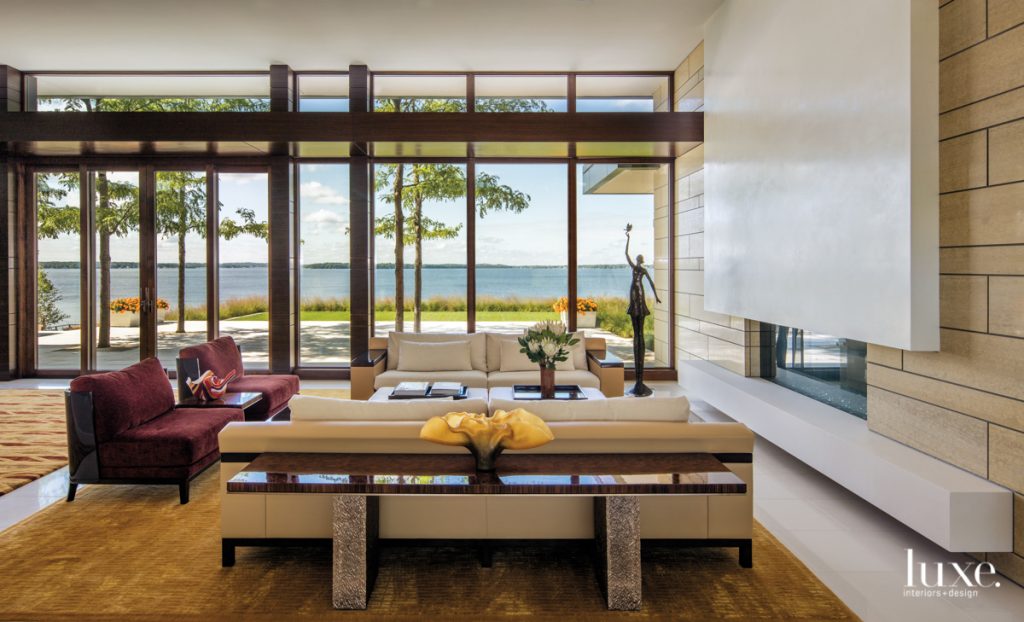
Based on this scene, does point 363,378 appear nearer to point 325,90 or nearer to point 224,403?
point 224,403

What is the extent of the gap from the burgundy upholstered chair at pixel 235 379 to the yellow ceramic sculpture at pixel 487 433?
8.94ft

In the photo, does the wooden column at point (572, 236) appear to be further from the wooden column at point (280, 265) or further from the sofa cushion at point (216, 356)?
the sofa cushion at point (216, 356)

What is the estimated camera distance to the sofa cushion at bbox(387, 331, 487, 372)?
253 inches

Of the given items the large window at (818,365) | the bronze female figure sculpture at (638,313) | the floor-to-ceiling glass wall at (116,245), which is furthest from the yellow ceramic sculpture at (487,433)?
the floor-to-ceiling glass wall at (116,245)

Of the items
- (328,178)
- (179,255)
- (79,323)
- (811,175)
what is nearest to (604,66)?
(328,178)

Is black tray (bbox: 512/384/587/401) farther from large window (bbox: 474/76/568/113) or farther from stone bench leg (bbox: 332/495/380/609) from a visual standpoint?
large window (bbox: 474/76/568/113)

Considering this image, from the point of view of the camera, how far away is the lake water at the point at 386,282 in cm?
804

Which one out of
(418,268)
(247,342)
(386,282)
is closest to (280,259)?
(247,342)

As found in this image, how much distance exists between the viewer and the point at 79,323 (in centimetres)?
821

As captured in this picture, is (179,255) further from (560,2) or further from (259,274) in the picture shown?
(560,2)

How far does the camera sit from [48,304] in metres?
8.20

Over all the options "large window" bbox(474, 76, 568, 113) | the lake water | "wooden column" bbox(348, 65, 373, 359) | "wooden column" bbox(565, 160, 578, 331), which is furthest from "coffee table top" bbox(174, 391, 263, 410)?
"large window" bbox(474, 76, 568, 113)

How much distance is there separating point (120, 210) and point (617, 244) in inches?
248

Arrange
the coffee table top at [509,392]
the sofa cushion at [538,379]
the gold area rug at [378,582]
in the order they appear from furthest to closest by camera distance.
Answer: the sofa cushion at [538,379] < the coffee table top at [509,392] < the gold area rug at [378,582]
